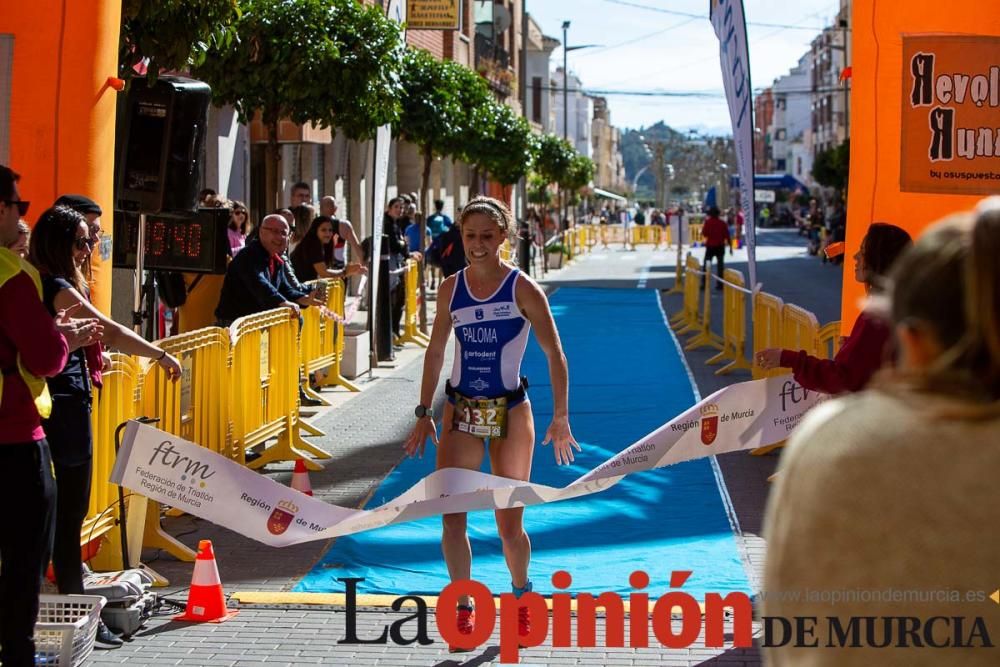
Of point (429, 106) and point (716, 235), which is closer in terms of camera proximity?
point (429, 106)

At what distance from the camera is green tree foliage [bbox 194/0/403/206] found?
51.5ft

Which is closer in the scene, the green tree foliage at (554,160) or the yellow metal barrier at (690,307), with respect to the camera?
the yellow metal barrier at (690,307)

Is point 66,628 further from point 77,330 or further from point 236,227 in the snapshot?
point 236,227

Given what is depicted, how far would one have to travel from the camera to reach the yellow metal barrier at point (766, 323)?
41.8ft

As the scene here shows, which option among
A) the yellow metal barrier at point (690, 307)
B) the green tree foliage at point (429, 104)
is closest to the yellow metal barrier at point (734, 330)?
the yellow metal barrier at point (690, 307)

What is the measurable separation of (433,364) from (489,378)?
361 millimetres

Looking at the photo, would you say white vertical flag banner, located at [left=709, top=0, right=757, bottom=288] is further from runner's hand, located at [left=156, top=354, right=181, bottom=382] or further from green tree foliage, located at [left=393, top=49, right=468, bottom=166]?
green tree foliage, located at [left=393, top=49, right=468, bottom=166]

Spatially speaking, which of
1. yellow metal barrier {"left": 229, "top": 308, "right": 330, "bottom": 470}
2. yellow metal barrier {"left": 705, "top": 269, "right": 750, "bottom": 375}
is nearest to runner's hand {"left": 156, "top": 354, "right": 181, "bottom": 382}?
yellow metal barrier {"left": 229, "top": 308, "right": 330, "bottom": 470}

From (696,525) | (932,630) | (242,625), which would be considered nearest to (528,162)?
(696,525)

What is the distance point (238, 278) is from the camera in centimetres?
1140

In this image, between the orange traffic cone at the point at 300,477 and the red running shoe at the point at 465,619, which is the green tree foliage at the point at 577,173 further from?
the red running shoe at the point at 465,619

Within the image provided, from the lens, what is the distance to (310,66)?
15.8m

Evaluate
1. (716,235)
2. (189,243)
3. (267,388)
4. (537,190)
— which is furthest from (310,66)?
(537,190)

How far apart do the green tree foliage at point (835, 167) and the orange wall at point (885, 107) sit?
1835 inches
